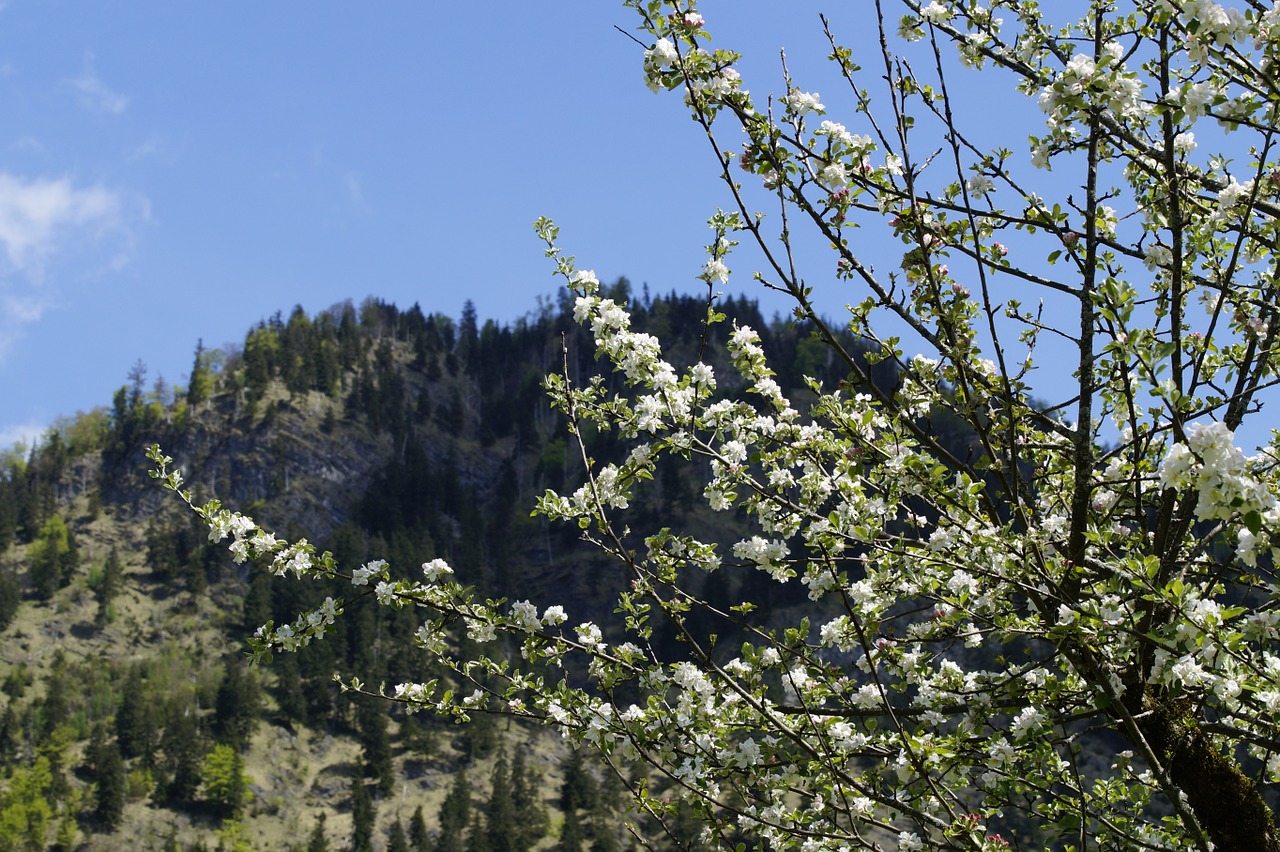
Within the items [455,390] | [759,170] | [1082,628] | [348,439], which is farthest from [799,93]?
[455,390]

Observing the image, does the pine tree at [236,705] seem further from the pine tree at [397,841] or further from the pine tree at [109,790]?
the pine tree at [397,841]

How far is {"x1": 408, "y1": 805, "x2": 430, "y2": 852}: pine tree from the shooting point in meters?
86.7

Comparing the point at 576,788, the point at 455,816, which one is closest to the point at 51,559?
the point at 455,816

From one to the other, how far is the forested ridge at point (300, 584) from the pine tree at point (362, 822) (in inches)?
12.0

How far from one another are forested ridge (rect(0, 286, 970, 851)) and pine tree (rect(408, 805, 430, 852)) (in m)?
0.25

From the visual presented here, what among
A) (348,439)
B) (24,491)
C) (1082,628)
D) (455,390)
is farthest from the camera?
(455,390)

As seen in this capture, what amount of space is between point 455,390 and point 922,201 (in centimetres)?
17439

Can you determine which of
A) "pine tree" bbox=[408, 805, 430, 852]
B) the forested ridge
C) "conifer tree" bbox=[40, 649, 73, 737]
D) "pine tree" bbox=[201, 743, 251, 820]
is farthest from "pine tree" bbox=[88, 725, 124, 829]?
"pine tree" bbox=[408, 805, 430, 852]

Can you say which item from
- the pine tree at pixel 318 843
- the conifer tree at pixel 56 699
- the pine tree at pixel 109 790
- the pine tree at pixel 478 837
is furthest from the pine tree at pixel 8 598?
the pine tree at pixel 478 837

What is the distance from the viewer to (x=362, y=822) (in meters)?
92.4

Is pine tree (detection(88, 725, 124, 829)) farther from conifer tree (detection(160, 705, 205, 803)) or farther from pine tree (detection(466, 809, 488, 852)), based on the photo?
pine tree (detection(466, 809, 488, 852))

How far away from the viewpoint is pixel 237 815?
96.8 metres

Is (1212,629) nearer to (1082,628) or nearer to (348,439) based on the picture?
(1082,628)

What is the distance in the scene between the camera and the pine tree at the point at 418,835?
86.7m
